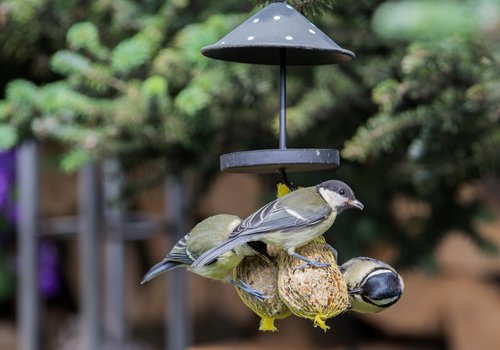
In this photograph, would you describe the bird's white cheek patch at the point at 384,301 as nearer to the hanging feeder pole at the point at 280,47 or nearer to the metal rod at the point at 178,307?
the hanging feeder pole at the point at 280,47

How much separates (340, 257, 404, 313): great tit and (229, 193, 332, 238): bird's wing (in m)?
0.18

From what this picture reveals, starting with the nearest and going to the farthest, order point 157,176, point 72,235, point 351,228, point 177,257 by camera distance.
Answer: point 177,257 < point 157,176 < point 351,228 < point 72,235

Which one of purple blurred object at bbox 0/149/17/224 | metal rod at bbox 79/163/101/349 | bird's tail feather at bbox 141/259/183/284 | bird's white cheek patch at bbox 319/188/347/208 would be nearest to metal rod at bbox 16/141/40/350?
purple blurred object at bbox 0/149/17/224

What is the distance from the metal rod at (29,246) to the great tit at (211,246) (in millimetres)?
3373

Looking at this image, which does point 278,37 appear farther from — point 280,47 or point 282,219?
point 282,219

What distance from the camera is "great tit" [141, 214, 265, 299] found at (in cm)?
181

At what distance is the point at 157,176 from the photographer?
343cm

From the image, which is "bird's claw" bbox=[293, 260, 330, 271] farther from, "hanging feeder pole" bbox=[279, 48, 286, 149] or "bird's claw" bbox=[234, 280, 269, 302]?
"hanging feeder pole" bbox=[279, 48, 286, 149]

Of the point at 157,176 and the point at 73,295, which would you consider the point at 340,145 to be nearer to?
the point at 157,176

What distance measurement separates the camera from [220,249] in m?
1.71

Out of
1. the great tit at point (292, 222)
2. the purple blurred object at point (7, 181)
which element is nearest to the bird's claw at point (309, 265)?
the great tit at point (292, 222)

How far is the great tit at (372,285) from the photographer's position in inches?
70.5

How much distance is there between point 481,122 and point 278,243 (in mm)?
1053

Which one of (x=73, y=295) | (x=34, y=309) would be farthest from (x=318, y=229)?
(x=73, y=295)
